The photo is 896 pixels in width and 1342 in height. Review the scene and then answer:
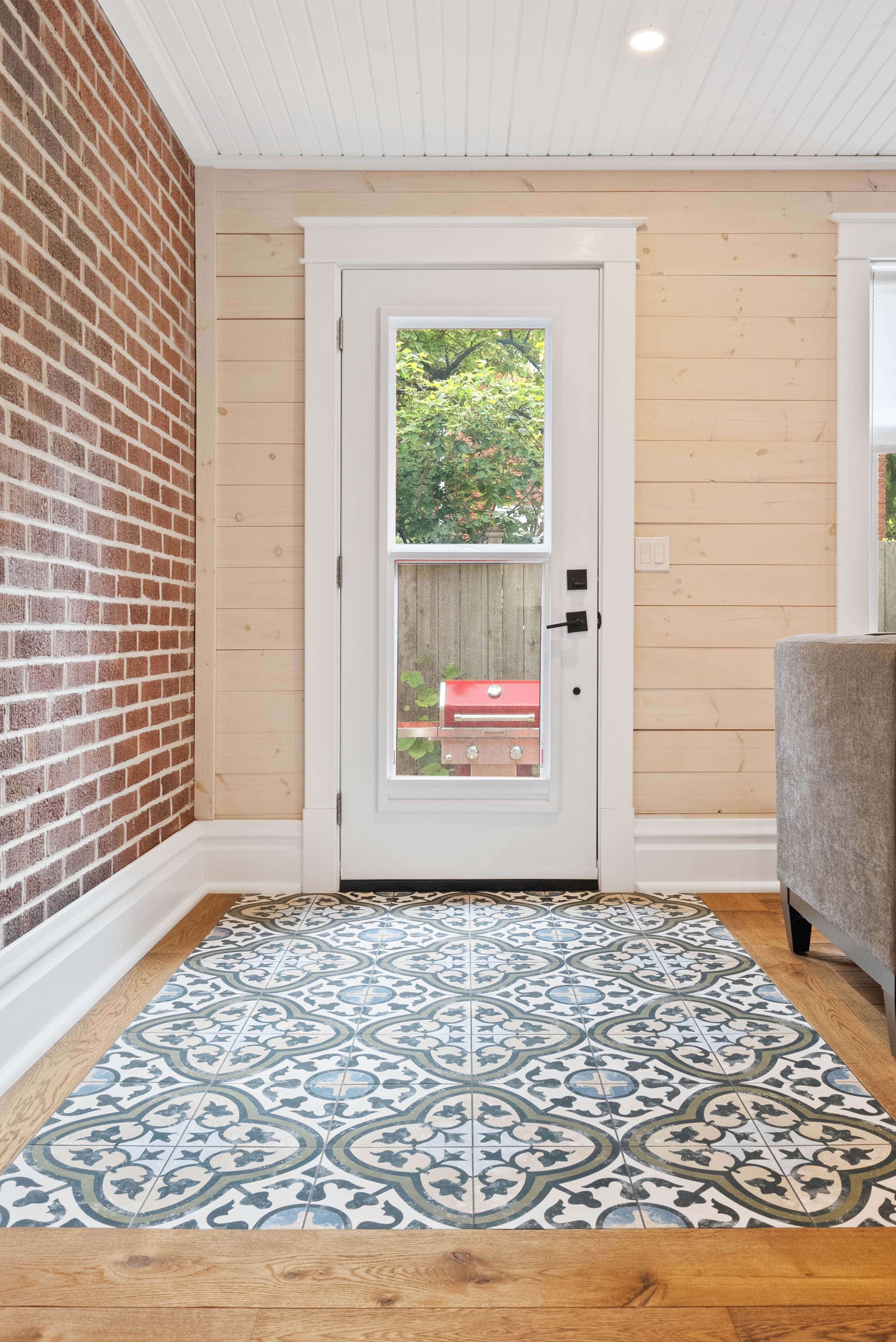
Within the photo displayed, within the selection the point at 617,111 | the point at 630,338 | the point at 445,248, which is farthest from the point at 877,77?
the point at 445,248

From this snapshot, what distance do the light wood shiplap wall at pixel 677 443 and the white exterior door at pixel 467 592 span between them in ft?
0.64

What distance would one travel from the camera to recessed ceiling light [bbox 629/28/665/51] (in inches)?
89.4

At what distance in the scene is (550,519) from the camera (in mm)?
2967

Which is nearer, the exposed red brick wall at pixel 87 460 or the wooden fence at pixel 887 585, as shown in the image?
the exposed red brick wall at pixel 87 460

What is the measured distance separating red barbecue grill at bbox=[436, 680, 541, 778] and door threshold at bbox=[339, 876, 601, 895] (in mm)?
355

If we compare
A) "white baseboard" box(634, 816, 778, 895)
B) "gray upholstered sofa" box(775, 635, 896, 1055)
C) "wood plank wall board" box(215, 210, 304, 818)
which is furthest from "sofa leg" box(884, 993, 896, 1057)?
"wood plank wall board" box(215, 210, 304, 818)

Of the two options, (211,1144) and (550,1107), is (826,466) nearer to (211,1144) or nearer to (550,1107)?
(550,1107)

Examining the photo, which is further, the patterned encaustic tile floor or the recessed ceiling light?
the recessed ceiling light

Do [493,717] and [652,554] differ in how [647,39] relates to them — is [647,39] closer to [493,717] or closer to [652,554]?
[652,554]

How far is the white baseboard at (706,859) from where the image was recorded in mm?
2979

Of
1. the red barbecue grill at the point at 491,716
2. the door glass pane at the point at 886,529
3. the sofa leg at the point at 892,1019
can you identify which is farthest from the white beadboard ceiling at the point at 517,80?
the sofa leg at the point at 892,1019

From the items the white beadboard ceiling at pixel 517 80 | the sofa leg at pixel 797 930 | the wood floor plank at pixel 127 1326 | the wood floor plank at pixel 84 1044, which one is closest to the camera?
the wood floor plank at pixel 127 1326

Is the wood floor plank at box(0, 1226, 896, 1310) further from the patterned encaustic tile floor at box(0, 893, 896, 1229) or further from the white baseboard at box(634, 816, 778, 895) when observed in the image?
the white baseboard at box(634, 816, 778, 895)

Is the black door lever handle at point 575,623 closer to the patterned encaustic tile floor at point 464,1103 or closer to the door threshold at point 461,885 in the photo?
the door threshold at point 461,885
